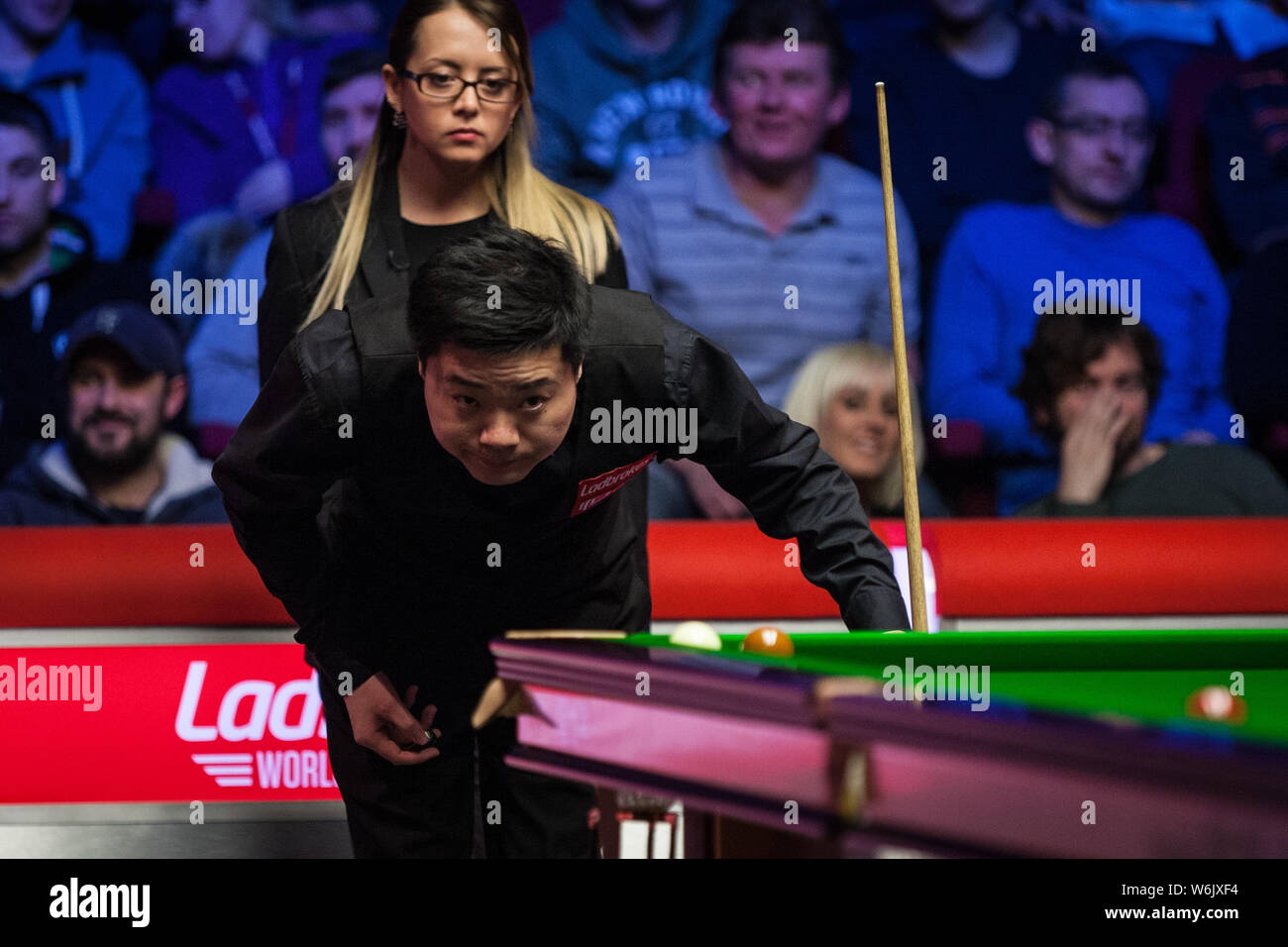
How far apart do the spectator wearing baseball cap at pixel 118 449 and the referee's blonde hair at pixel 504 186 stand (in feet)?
7.72

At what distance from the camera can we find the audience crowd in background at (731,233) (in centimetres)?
454

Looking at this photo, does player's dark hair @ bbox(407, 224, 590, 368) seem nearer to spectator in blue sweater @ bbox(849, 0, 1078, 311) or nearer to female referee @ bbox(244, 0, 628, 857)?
female referee @ bbox(244, 0, 628, 857)

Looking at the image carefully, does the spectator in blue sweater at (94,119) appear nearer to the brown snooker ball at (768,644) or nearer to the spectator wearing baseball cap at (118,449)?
the spectator wearing baseball cap at (118,449)

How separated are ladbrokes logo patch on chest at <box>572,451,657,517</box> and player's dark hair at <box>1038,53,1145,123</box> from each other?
3.43 meters

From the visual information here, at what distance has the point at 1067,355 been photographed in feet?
15.4

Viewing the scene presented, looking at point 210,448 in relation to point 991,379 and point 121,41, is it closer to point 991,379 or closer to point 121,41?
point 121,41

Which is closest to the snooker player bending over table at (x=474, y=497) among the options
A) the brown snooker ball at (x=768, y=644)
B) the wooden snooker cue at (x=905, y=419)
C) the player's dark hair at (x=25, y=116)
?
the brown snooker ball at (x=768, y=644)

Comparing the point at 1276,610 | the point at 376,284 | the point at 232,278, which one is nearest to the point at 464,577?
the point at 376,284

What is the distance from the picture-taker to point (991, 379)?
184 inches

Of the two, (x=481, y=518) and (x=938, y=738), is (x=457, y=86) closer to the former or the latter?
(x=481, y=518)

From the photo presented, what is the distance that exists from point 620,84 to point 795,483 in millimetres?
3103

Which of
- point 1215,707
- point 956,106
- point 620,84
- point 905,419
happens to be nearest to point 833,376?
point 956,106

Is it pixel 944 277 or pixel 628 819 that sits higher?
pixel 944 277
